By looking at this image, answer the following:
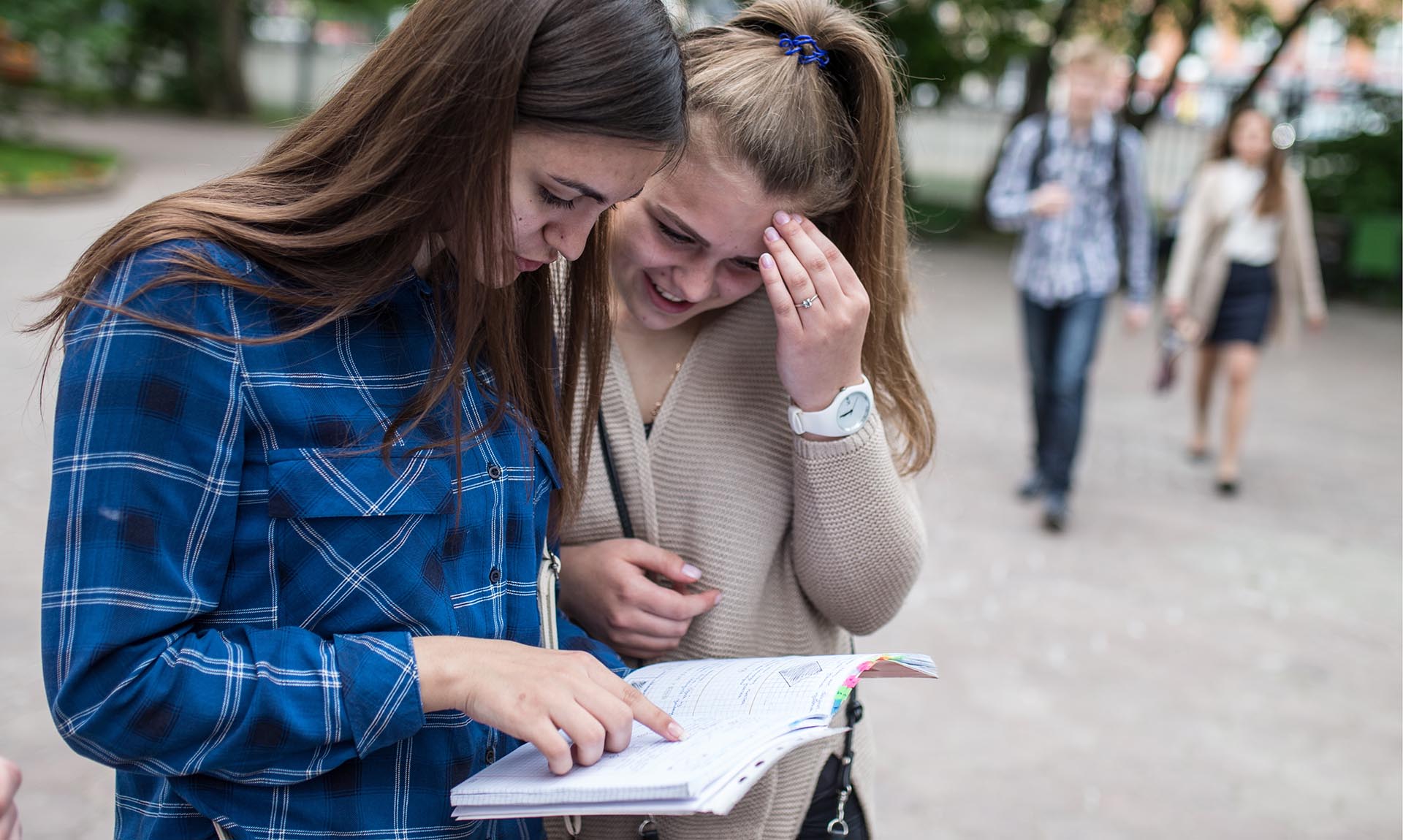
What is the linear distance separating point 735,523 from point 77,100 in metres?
18.7

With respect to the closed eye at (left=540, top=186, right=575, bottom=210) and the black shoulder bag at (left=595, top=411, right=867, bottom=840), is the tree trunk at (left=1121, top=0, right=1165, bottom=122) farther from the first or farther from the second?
the closed eye at (left=540, top=186, right=575, bottom=210)

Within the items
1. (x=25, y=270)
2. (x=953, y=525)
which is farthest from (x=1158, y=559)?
(x=25, y=270)

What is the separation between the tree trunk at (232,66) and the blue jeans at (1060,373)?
2287cm

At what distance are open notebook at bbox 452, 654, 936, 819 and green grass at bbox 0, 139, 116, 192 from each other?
42.6 feet

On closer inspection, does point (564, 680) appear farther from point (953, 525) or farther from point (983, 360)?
point (983, 360)

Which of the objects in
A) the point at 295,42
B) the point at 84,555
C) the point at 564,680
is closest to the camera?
the point at 84,555

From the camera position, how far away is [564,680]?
131 centimetres

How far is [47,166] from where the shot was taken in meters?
14.0

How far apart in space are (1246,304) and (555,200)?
252 inches

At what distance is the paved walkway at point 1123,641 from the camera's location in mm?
3570

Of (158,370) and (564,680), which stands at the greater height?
(158,370)

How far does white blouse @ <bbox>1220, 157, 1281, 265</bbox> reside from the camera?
7.05 metres

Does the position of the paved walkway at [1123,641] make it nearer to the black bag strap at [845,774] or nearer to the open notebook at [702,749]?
the black bag strap at [845,774]

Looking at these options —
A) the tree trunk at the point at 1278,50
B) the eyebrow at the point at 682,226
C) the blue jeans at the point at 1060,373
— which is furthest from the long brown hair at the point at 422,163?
the tree trunk at the point at 1278,50
